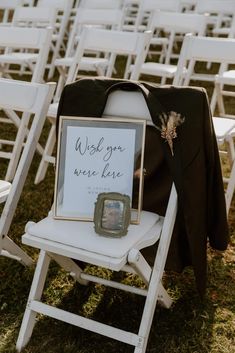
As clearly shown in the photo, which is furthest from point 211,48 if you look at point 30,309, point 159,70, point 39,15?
point 39,15

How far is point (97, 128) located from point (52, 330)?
85 centimetres

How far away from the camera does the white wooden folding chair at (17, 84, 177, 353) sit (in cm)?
169

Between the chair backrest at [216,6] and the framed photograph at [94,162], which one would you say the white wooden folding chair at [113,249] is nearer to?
the framed photograph at [94,162]

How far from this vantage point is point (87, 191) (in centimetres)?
196

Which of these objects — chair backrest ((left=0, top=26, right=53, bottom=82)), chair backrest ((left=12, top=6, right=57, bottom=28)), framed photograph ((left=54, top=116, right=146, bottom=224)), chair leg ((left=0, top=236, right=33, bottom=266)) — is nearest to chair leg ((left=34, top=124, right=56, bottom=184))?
chair backrest ((left=0, top=26, right=53, bottom=82))

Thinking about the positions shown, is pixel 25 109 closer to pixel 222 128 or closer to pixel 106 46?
pixel 222 128

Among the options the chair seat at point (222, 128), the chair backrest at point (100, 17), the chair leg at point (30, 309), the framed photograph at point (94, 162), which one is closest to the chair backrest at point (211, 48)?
the chair seat at point (222, 128)

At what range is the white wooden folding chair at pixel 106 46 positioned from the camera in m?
3.21

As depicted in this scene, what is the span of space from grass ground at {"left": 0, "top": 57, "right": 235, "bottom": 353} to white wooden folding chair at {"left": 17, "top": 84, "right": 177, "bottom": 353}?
97mm

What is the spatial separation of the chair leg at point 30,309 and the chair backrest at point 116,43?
1.61m

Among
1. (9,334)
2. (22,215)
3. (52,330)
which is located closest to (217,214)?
(52,330)

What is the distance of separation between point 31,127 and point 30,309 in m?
0.78

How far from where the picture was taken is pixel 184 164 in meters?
1.87

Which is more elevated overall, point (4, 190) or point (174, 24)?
point (174, 24)
